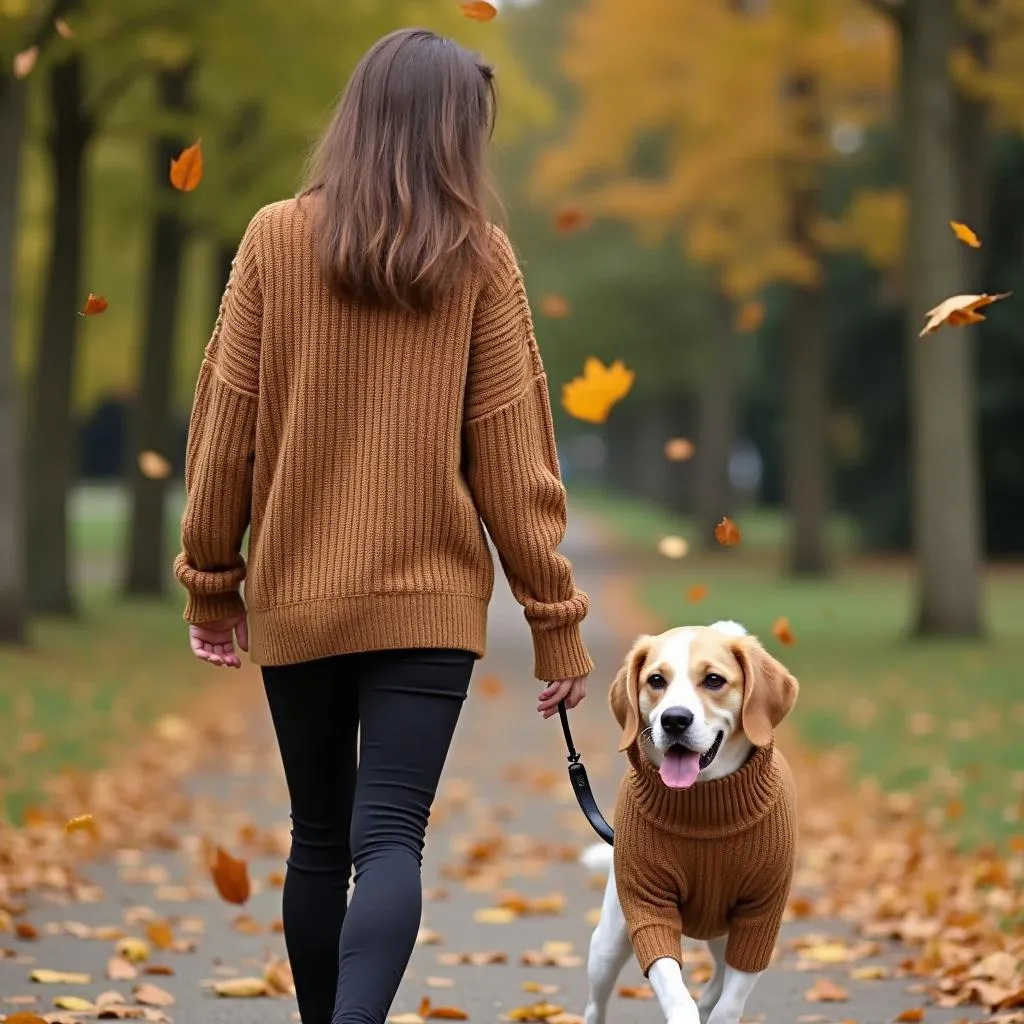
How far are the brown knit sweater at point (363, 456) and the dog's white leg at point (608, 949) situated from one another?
0.95m

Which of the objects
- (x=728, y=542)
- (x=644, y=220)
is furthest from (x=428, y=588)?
(x=644, y=220)

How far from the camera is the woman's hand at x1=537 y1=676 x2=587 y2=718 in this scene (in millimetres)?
4223

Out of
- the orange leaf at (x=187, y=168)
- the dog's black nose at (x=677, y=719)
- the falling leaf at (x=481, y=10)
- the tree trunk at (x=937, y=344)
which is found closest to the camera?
the dog's black nose at (x=677, y=719)

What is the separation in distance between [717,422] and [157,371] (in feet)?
44.6

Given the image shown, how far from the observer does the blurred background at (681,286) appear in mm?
14016

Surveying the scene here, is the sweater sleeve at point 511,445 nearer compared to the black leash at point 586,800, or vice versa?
the sweater sleeve at point 511,445

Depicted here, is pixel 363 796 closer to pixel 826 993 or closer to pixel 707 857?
pixel 707 857

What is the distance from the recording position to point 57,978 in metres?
5.63

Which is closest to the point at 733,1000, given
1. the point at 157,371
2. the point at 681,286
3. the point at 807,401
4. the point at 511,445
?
the point at 511,445

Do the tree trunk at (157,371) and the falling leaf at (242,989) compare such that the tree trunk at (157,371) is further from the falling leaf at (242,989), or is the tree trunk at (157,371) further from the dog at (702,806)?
the dog at (702,806)

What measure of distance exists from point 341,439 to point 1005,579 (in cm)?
2604

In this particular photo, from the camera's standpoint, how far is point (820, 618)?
2094cm

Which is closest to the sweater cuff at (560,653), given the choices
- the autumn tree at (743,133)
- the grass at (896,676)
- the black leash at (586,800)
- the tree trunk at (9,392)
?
the black leash at (586,800)

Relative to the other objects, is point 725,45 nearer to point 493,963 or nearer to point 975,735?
point 975,735
